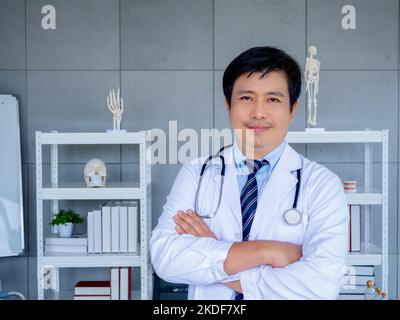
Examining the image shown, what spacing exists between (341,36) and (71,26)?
114 cm

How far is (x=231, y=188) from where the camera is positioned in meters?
0.80

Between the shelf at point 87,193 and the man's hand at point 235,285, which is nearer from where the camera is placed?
the man's hand at point 235,285

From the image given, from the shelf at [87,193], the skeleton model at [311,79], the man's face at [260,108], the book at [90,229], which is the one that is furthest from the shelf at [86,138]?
the man's face at [260,108]

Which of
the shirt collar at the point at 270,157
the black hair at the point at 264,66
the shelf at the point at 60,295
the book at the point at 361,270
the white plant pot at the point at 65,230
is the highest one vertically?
the black hair at the point at 264,66

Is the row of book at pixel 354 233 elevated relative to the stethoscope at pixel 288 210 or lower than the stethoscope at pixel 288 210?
lower

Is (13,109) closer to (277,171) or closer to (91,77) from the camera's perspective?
(91,77)

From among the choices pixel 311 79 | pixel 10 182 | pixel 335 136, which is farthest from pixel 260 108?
pixel 10 182

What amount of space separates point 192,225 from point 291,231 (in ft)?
0.49

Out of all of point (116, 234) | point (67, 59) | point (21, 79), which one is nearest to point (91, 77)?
point (67, 59)

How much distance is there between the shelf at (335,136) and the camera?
1840 millimetres

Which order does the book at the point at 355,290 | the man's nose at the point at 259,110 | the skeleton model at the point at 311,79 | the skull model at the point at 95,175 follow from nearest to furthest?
the man's nose at the point at 259,110 → the book at the point at 355,290 → the skull model at the point at 95,175 → the skeleton model at the point at 311,79

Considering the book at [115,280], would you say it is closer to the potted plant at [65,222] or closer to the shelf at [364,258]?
the potted plant at [65,222]

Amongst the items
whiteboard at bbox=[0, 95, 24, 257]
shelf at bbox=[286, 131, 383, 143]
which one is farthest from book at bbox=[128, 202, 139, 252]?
shelf at bbox=[286, 131, 383, 143]

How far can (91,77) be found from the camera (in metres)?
2.20
